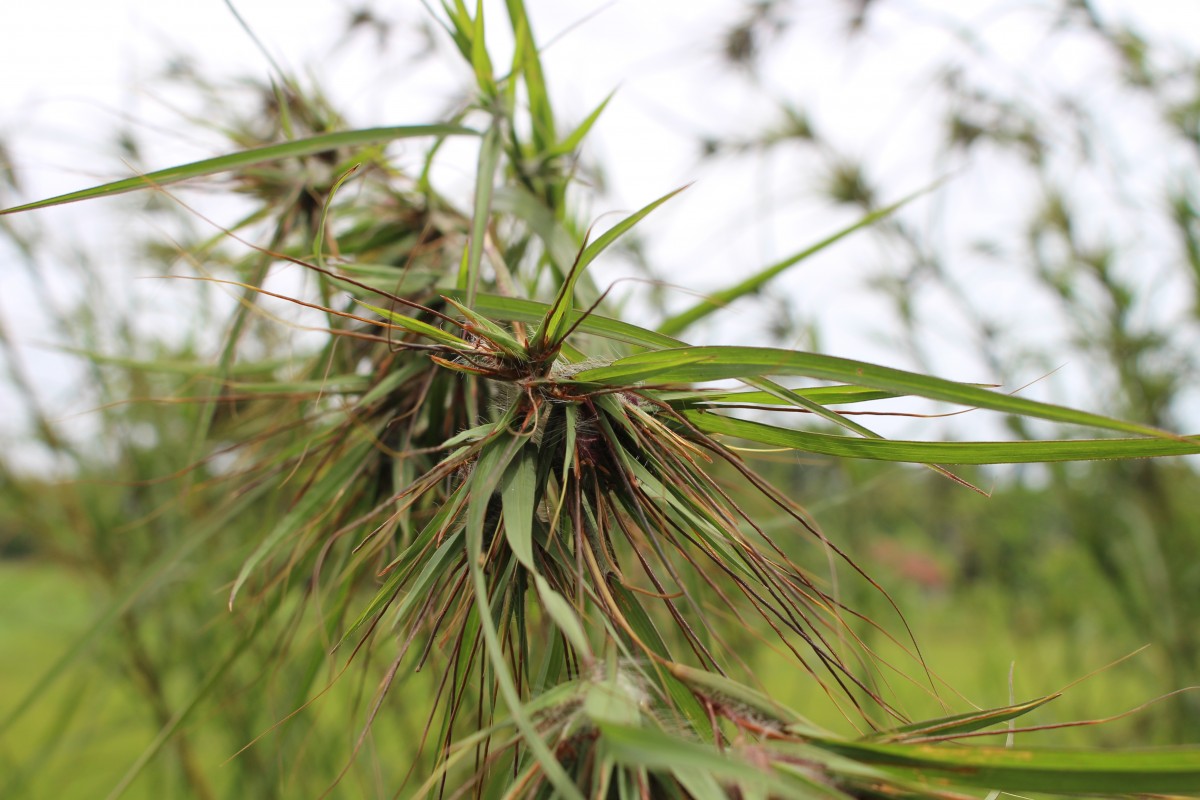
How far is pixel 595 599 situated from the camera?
10.3 inches

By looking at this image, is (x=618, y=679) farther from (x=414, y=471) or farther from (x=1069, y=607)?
(x=1069, y=607)

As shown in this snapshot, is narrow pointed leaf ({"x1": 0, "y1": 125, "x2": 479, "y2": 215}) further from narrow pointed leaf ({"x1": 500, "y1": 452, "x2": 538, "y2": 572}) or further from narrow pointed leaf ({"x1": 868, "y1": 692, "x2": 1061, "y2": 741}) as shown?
narrow pointed leaf ({"x1": 868, "y1": 692, "x2": 1061, "y2": 741})

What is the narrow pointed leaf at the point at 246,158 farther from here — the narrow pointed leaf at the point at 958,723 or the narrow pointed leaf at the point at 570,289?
the narrow pointed leaf at the point at 958,723

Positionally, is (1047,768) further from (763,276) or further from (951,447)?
(763,276)

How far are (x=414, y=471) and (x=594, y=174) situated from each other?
0.85 metres

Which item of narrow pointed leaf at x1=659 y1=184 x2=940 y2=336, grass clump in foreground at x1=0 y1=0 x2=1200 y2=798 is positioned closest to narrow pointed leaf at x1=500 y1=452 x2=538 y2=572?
grass clump in foreground at x1=0 y1=0 x2=1200 y2=798

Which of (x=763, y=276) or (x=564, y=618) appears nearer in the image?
(x=564, y=618)

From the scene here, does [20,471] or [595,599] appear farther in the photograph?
[20,471]

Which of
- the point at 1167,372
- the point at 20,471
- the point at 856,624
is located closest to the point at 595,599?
the point at 856,624

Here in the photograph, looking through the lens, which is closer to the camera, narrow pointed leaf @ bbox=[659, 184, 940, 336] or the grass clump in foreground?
the grass clump in foreground

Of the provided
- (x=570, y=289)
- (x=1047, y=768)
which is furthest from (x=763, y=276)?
(x=1047, y=768)

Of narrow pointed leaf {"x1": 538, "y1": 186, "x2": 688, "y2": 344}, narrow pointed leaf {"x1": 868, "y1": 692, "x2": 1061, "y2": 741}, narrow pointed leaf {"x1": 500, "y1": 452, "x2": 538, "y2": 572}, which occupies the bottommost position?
narrow pointed leaf {"x1": 868, "y1": 692, "x2": 1061, "y2": 741}

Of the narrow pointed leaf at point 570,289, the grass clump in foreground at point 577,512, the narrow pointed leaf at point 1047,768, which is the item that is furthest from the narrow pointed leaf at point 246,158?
the narrow pointed leaf at point 1047,768

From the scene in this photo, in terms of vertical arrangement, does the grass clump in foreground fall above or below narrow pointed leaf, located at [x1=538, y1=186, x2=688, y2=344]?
below
